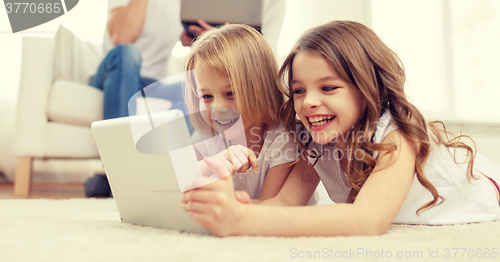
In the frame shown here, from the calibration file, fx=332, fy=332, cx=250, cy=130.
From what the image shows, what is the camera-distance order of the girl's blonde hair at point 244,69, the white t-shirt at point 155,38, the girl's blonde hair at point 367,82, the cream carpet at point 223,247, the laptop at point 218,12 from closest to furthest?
the cream carpet at point 223,247, the girl's blonde hair at point 367,82, the girl's blonde hair at point 244,69, the laptop at point 218,12, the white t-shirt at point 155,38

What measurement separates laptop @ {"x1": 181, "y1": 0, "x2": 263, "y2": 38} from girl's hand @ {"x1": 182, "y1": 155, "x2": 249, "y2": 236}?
0.92m

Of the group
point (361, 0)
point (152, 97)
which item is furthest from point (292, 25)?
point (152, 97)

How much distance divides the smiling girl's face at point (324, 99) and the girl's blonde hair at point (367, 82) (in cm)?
1

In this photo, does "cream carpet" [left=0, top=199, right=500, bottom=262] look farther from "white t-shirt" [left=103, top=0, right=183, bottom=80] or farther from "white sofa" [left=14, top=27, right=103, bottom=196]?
"white t-shirt" [left=103, top=0, right=183, bottom=80]

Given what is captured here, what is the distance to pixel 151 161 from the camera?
1.41ft

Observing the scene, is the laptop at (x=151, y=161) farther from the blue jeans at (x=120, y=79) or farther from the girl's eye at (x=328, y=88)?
the blue jeans at (x=120, y=79)

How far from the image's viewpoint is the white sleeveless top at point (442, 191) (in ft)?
2.07

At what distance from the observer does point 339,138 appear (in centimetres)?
64

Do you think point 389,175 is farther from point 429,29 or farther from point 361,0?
Result: point 361,0

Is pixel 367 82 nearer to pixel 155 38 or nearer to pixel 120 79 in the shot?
pixel 120 79

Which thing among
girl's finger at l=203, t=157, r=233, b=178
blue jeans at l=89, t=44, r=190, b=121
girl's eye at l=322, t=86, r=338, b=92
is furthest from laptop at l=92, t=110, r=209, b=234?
blue jeans at l=89, t=44, r=190, b=121

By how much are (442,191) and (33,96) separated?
4.40 ft
